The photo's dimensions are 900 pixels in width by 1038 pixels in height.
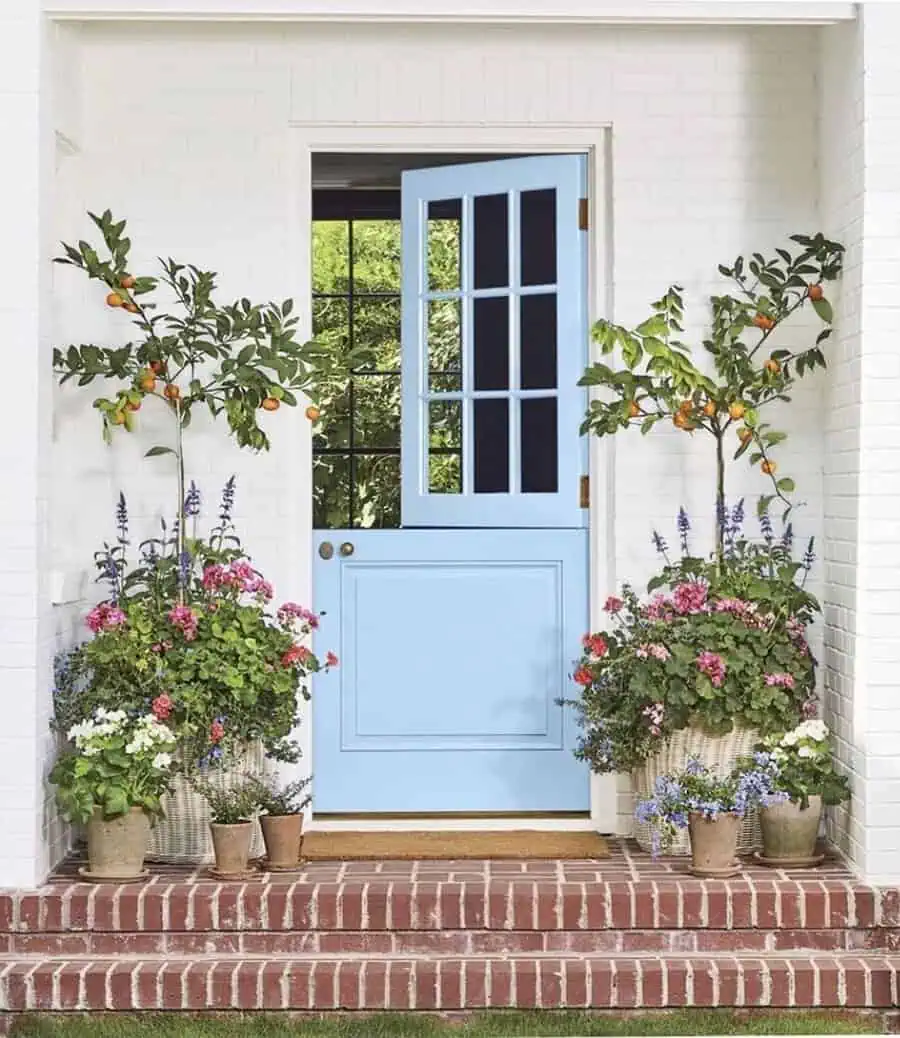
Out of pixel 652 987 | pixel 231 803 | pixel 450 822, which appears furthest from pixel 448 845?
pixel 652 987

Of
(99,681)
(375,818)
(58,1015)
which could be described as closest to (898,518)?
(375,818)

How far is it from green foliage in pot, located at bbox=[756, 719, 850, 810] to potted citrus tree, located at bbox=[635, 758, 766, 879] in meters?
0.06

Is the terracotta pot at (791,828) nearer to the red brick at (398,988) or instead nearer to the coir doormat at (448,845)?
the coir doormat at (448,845)

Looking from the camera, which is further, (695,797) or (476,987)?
(695,797)

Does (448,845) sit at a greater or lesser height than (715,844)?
lesser

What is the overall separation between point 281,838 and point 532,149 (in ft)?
7.58

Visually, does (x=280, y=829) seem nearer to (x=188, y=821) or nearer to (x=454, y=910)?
(x=188, y=821)

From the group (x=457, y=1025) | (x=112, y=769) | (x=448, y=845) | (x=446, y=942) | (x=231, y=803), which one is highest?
(x=112, y=769)

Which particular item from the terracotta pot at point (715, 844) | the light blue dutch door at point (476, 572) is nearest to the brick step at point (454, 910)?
the terracotta pot at point (715, 844)

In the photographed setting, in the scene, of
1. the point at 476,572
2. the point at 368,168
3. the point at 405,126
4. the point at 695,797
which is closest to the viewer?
the point at 695,797

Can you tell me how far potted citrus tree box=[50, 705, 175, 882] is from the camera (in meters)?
4.61

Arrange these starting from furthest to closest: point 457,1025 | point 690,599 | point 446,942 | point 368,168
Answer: point 368,168
point 690,599
point 446,942
point 457,1025

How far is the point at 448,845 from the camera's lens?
5.18 metres

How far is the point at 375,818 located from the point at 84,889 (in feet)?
3.86
